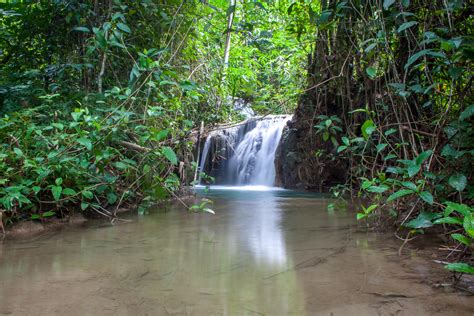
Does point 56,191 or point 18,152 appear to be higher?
point 18,152

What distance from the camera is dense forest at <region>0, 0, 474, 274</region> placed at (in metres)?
2.11

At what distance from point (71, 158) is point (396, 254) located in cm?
232

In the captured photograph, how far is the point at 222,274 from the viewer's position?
Result: 65.1 inches

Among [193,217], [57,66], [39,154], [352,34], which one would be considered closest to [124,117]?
[39,154]

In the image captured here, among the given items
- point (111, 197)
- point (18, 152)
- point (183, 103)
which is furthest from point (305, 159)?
point (18, 152)

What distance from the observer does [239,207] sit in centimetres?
426

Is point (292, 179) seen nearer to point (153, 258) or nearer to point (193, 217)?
point (193, 217)

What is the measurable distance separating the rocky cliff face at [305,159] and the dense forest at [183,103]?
1.55 meters

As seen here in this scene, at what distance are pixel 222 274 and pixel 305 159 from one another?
19.8 feet

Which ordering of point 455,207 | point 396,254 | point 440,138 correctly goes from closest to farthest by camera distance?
point 455,207
point 396,254
point 440,138

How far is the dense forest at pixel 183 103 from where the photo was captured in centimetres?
211

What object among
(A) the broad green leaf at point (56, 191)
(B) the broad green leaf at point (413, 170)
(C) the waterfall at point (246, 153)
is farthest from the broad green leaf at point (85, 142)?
(C) the waterfall at point (246, 153)

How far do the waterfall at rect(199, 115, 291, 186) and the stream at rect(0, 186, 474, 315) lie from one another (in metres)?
6.30

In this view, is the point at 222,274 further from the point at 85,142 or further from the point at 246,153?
the point at 246,153
